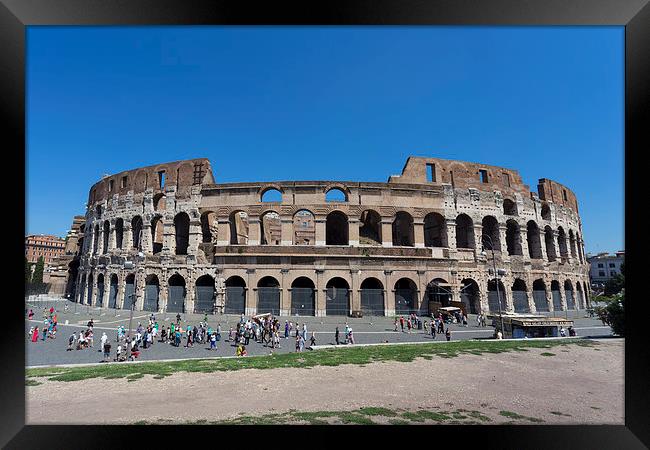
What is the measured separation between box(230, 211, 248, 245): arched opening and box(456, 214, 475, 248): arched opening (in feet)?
62.1

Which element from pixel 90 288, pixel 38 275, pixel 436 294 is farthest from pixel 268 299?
pixel 38 275

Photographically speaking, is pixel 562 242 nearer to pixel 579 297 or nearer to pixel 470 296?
pixel 579 297

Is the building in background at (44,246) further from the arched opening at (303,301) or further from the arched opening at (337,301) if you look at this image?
the arched opening at (337,301)

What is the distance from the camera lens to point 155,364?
36.9ft

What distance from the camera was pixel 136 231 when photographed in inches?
1193

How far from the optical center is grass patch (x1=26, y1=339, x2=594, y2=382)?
9.83 m

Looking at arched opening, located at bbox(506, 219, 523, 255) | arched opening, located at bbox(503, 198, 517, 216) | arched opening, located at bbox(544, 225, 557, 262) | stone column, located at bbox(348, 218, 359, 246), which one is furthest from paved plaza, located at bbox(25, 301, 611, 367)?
arched opening, located at bbox(503, 198, 517, 216)

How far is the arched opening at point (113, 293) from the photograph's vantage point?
27.8 metres

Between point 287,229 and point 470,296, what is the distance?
1536 centimetres

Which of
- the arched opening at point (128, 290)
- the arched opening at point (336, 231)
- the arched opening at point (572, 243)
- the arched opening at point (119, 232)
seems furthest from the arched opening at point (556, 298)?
the arched opening at point (119, 232)

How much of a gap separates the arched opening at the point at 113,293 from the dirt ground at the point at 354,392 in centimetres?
2195
